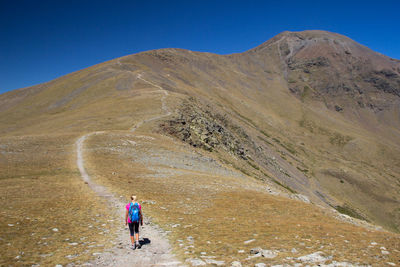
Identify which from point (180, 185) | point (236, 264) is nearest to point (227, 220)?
point (236, 264)

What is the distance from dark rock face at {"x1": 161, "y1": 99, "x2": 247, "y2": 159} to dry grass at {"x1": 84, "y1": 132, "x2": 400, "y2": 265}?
20102mm

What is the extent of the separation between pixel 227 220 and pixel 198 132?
42609 mm

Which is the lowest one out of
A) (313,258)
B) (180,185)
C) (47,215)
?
(180,185)

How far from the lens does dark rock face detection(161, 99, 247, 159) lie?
51844 millimetres

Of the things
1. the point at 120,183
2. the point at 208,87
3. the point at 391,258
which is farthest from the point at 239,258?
the point at 208,87

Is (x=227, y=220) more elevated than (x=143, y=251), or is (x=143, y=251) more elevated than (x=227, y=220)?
(x=143, y=251)

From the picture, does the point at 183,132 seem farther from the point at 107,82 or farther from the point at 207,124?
the point at 107,82

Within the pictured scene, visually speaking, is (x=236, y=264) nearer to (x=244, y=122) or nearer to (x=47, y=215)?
(x=47, y=215)

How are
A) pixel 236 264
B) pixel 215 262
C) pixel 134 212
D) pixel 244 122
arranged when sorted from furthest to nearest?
pixel 244 122 < pixel 134 212 < pixel 215 262 < pixel 236 264

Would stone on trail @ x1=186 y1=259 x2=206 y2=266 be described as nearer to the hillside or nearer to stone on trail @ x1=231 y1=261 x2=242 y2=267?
the hillside

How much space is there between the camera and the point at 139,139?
40500mm

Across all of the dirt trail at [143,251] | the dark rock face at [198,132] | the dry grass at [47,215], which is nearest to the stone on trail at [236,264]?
the dirt trail at [143,251]

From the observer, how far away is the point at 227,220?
47.9 feet

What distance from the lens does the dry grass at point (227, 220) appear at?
377 inches
